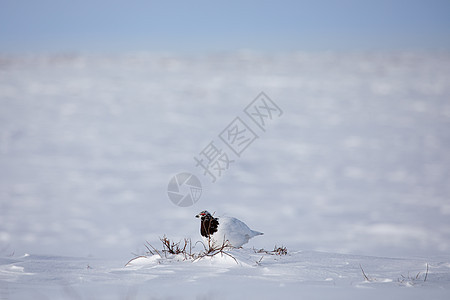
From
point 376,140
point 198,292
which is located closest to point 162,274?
point 198,292

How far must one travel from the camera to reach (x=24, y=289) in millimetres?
3771

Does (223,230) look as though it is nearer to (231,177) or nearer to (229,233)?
(229,233)

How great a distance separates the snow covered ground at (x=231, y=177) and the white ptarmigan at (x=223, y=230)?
0.60 ft

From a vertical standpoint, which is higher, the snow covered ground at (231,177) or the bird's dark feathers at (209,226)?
the snow covered ground at (231,177)

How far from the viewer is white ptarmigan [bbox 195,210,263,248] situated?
478 cm

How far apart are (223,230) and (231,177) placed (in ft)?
45.1

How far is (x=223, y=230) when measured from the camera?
15.7ft

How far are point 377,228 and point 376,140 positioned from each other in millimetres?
7376

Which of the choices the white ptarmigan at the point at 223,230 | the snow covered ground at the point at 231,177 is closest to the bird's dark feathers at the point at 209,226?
the white ptarmigan at the point at 223,230

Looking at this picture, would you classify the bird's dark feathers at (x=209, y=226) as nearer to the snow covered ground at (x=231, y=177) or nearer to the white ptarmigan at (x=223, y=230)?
the white ptarmigan at (x=223, y=230)

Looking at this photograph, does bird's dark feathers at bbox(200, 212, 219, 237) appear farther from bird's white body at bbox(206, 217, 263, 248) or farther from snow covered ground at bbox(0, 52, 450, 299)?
snow covered ground at bbox(0, 52, 450, 299)

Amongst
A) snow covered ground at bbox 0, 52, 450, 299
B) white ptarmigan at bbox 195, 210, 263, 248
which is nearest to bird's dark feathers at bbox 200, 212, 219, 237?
white ptarmigan at bbox 195, 210, 263, 248

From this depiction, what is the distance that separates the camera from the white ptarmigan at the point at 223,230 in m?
4.78

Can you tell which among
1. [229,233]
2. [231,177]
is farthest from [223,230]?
[231,177]
